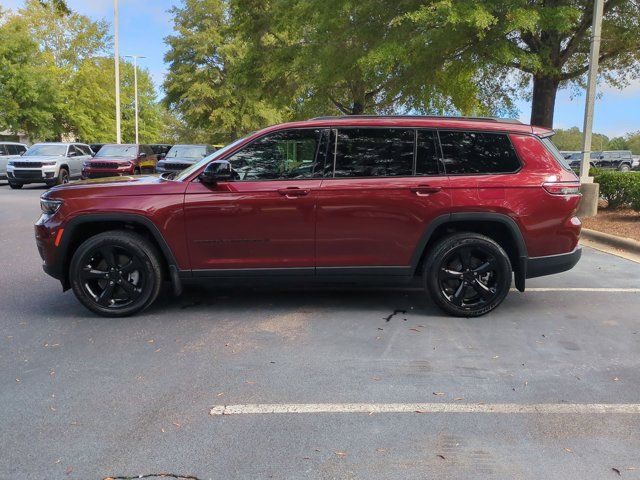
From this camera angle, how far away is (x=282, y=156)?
506 cm

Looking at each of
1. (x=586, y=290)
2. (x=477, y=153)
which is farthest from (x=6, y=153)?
(x=586, y=290)

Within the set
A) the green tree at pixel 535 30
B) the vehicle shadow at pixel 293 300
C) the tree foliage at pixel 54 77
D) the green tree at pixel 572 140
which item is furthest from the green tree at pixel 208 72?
the green tree at pixel 572 140

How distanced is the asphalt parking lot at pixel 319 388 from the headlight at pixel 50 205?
997 mm

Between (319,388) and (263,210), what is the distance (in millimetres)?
1850

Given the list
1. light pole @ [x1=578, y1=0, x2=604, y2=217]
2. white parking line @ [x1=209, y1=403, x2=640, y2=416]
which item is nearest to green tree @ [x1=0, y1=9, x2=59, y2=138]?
light pole @ [x1=578, y1=0, x2=604, y2=217]

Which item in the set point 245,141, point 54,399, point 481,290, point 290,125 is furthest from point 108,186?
point 481,290

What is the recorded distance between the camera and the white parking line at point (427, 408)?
10.9 feet

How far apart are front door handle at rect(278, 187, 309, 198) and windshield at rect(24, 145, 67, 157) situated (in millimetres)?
17794

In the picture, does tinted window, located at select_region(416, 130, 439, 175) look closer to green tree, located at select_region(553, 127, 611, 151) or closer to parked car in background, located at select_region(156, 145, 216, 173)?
parked car in background, located at select_region(156, 145, 216, 173)

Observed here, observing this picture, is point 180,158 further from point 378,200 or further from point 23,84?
point 23,84

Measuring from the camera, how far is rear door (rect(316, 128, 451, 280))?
4.93 metres

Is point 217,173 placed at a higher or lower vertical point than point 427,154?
lower

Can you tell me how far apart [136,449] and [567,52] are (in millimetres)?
14147

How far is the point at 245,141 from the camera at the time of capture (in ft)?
16.6
